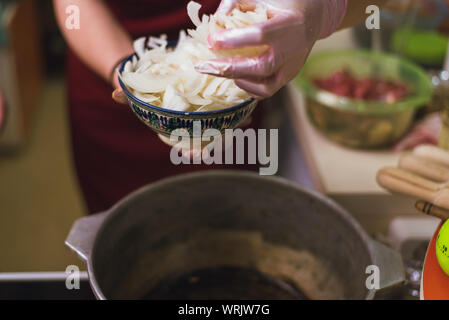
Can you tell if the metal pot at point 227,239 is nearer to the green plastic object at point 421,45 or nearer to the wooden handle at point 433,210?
the wooden handle at point 433,210

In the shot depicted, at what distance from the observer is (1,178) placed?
2527 mm

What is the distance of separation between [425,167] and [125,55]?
67 centimetres

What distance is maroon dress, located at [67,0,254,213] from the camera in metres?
1.25

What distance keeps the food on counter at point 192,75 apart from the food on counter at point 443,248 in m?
0.33

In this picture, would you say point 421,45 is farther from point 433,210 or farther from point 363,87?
point 433,210

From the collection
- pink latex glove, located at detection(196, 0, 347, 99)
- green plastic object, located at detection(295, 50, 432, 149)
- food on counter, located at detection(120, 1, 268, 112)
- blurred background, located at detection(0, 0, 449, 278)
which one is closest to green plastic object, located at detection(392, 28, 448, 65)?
blurred background, located at detection(0, 0, 449, 278)

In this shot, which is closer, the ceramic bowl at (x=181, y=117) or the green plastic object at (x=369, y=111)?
the ceramic bowl at (x=181, y=117)

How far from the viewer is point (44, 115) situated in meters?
2.97

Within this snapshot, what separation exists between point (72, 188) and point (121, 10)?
59.7 inches

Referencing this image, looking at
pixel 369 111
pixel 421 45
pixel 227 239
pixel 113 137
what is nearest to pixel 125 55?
pixel 113 137

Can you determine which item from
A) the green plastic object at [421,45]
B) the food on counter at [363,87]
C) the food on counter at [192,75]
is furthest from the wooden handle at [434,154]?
the green plastic object at [421,45]

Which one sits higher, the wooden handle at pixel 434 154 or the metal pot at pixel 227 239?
the wooden handle at pixel 434 154

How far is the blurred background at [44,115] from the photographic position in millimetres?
1655

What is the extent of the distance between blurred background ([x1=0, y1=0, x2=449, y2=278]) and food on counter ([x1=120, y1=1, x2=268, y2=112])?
0.82m
